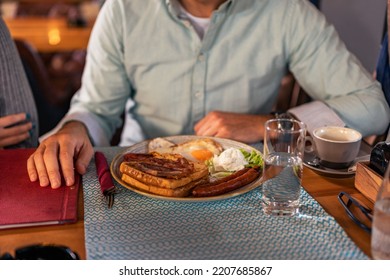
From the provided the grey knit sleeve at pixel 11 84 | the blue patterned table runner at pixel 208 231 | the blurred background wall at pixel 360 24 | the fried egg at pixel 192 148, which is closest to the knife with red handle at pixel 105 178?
the blue patterned table runner at pixel 208 231

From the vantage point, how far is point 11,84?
1569 mm

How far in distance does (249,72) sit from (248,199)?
73cm

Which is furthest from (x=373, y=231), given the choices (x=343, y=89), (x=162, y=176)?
(x=343, y=89)

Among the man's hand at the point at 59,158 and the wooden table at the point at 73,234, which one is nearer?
the wooden table at the point at 73,234

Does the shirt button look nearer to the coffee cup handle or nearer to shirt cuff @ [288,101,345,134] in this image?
shirt cuff @ [288,101,345,134]

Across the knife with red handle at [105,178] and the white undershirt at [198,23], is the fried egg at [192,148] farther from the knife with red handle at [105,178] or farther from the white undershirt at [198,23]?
the white undershirt at [198,23]

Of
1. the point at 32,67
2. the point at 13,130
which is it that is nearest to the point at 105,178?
the point at 13,130

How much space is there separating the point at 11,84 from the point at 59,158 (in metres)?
0.51

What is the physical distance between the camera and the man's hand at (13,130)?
4.69 feet

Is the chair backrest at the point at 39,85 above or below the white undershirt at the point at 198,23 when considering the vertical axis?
below

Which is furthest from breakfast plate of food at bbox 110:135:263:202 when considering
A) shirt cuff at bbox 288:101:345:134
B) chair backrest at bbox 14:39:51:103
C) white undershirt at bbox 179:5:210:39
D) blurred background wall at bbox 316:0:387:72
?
blurred background wall at bbox 316:0:387:72

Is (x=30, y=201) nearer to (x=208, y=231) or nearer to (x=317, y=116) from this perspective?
(x=208, y=231)

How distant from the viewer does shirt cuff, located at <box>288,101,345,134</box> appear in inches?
55.6
